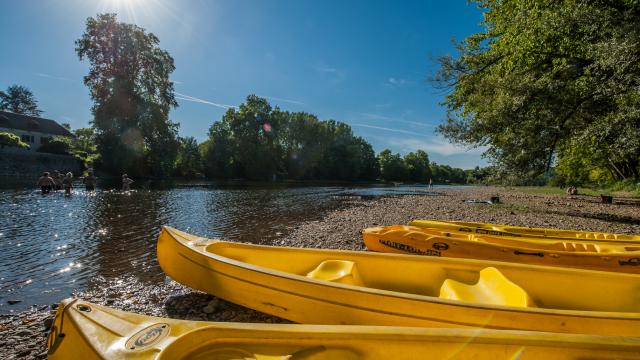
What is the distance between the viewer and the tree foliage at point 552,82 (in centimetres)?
938

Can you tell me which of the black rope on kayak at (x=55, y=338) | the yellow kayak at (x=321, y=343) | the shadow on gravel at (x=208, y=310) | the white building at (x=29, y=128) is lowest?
the shadow on gravel at (x=208, y=310)

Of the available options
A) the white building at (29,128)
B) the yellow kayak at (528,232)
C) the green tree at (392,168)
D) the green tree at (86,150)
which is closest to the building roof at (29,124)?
the white building at (29,128)

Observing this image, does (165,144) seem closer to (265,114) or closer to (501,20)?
(265,114)

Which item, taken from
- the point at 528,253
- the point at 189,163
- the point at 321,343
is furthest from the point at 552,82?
the point at 189,163

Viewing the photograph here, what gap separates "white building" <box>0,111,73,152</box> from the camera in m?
50.2

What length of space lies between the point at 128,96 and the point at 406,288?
48.8 m

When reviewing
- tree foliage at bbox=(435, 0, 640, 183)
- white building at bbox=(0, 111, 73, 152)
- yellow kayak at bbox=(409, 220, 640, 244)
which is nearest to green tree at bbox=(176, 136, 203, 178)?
white building at bbox=(0, 111, 73, 152)

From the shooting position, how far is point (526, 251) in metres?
5.69

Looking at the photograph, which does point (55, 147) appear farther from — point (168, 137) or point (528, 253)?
point (528, 253)

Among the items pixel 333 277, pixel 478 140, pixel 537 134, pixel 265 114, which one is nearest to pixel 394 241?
pixel 333 277

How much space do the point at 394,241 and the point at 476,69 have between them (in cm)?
1466

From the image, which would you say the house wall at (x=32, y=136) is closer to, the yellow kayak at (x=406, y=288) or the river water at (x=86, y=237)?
the river water at (x=86, y=237)

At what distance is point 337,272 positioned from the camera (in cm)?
424

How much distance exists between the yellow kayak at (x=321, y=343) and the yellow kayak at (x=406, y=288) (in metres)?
0.82
